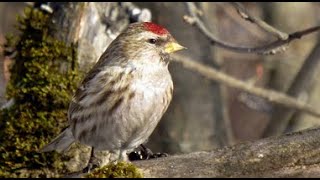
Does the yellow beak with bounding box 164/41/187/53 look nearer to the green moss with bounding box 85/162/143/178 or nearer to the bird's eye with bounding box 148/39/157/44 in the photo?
the bird's eye with bounding box 148/39/157/44

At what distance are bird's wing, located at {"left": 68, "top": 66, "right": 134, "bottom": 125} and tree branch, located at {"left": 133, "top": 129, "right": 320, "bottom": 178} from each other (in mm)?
473

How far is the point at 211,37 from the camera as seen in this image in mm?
4719

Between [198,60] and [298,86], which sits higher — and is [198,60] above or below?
below

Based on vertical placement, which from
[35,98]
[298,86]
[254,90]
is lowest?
[35,98]

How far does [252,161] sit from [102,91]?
89 centimetres

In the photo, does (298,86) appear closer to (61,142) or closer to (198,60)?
(198,60)

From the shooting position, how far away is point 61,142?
4180 mm

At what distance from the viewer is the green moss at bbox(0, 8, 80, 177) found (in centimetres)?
420

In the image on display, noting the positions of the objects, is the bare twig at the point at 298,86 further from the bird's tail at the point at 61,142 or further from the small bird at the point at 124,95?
the bird's tail at the point at 61,142

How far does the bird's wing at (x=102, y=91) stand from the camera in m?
3.98

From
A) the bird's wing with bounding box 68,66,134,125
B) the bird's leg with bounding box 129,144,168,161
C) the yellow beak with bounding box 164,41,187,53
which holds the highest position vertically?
the yellow beak with bounding box 164,41,187,53

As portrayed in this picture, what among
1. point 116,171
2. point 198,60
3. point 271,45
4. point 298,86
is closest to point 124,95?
point 116,171

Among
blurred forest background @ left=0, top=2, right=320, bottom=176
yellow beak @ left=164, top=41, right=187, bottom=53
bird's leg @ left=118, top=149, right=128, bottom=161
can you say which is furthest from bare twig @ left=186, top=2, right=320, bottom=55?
bird's leg @ left=118, top=149, right=128, bottom=161

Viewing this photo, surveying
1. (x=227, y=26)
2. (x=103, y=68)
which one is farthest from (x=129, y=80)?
(x=227, y=26)
